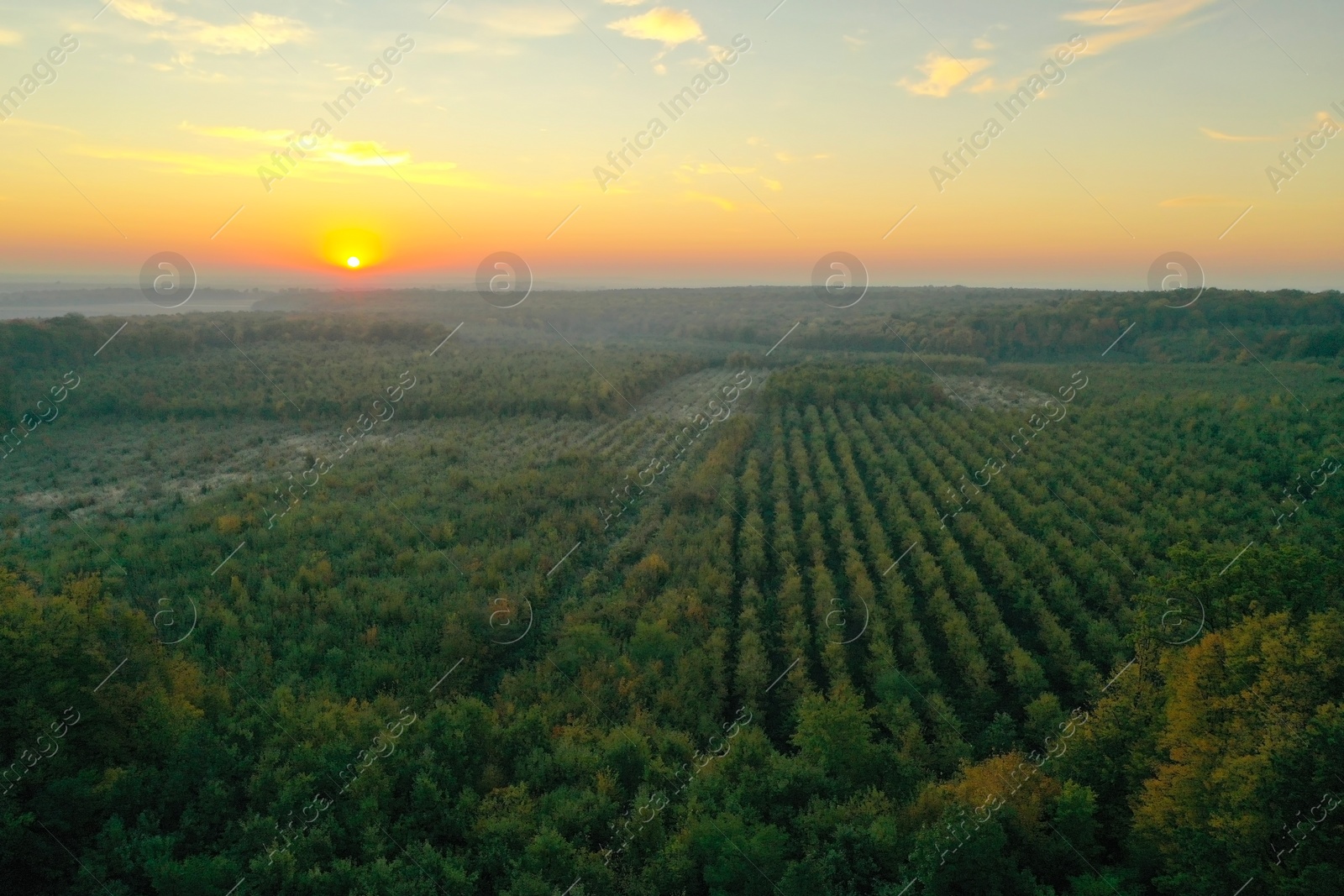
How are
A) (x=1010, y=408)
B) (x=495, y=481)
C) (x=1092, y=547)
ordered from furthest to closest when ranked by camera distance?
(x=1010, y=408) < (x=495, y=481) < (x=1092, y=547)

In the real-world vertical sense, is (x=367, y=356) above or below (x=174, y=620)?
above

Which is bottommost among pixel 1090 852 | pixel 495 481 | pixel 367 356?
pixel 1090 852

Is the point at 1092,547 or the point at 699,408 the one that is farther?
the point at 699,408

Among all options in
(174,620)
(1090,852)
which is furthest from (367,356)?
(1090,852)

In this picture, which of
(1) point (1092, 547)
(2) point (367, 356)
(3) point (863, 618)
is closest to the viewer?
(3) point (863, 618)

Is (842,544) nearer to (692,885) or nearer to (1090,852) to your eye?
(1090,852)

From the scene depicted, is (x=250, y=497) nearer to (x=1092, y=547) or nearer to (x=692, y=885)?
(x=692, y=885)

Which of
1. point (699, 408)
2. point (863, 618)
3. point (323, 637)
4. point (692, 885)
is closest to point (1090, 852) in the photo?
point (692, 885)
